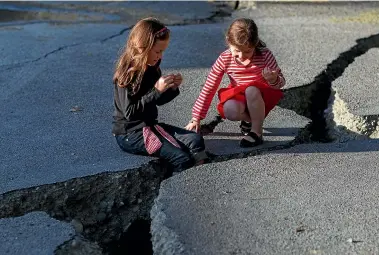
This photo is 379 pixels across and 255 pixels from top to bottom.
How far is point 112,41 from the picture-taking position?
7.11 m

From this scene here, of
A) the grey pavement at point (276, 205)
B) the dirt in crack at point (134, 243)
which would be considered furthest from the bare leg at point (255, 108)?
the dirt in crack at point (134, 243)

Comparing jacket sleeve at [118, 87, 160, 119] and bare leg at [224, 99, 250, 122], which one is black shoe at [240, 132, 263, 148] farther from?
jacket sleeve at [118, 87, 160, 119]

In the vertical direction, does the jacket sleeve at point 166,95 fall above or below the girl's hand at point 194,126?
above

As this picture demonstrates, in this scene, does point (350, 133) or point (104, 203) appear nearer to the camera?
point (104, 203)

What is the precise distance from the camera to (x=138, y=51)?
4.09 m

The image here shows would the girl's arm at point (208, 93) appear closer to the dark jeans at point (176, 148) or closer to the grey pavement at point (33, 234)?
the dark jeans at point (176, 148)

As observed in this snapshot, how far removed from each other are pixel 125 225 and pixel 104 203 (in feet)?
0.51

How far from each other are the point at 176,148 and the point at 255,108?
589mm

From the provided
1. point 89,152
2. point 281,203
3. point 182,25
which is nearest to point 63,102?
point 89,152

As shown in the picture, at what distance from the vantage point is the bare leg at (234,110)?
175 inches

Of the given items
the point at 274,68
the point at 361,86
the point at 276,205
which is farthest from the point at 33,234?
the point at 361,86

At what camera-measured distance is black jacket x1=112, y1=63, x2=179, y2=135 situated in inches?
159

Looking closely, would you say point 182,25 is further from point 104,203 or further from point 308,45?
point 104,203

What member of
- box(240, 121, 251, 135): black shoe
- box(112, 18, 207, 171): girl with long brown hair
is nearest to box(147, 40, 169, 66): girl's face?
box(112, 18, 207, 171): girl with long brown hair
